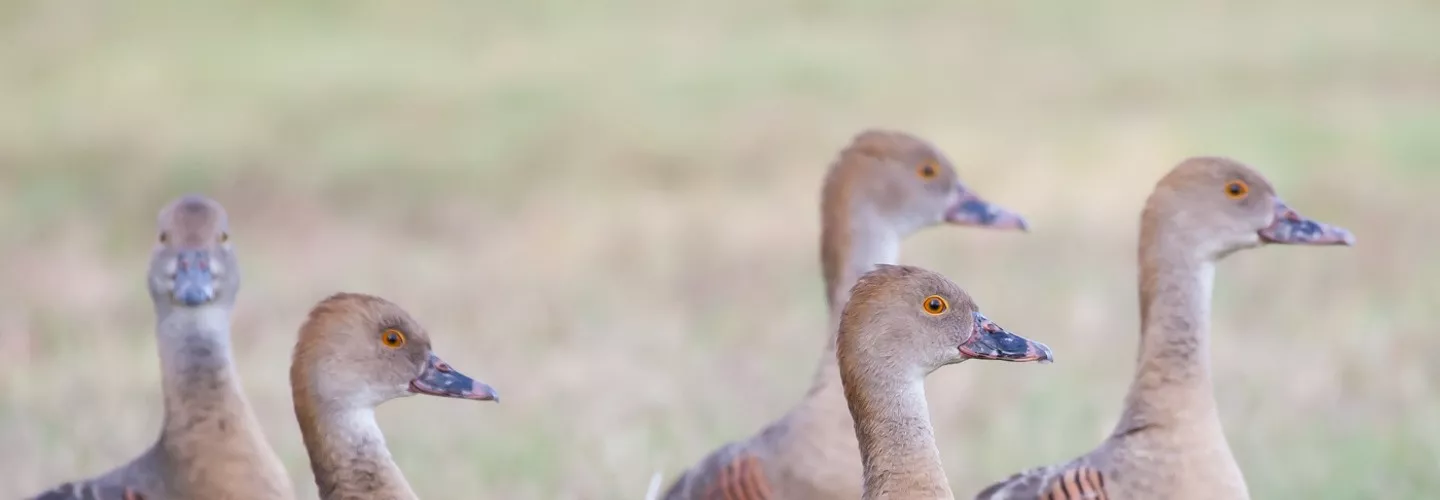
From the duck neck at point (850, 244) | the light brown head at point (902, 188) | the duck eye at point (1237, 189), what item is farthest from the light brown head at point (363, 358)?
the duck eye at point (1237, 189)

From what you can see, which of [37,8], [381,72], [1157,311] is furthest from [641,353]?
[37,8]

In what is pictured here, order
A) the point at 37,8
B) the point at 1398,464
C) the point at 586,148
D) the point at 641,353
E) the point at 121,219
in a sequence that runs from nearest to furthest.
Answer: the point at 1398,464 < the point at 641,353 < the point at 121,219 < the point at 586,148 < the point at 37,8

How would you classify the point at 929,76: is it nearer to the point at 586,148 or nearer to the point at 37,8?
the point at 586,148

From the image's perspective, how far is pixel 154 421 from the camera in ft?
30.0

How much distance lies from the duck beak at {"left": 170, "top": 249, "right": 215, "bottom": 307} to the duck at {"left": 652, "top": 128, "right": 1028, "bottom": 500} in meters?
1.62

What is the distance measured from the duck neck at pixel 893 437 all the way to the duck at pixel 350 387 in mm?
1111

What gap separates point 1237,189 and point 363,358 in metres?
2.69

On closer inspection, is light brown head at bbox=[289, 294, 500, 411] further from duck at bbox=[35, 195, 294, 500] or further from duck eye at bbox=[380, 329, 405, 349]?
duck at bbox=[35, 195, 294, 500]

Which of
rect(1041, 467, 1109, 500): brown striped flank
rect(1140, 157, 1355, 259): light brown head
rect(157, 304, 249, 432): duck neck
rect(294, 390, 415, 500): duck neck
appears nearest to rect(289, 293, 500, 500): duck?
rect(294, 390, 415, 500): duck neck

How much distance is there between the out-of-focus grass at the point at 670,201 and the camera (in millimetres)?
9344

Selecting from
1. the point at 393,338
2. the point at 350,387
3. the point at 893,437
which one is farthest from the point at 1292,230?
the point at 350,387

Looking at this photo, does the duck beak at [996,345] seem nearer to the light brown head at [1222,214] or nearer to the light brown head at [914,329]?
the light brown head at [914,329]

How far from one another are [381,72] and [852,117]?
447cm

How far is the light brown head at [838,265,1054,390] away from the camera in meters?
4.92
